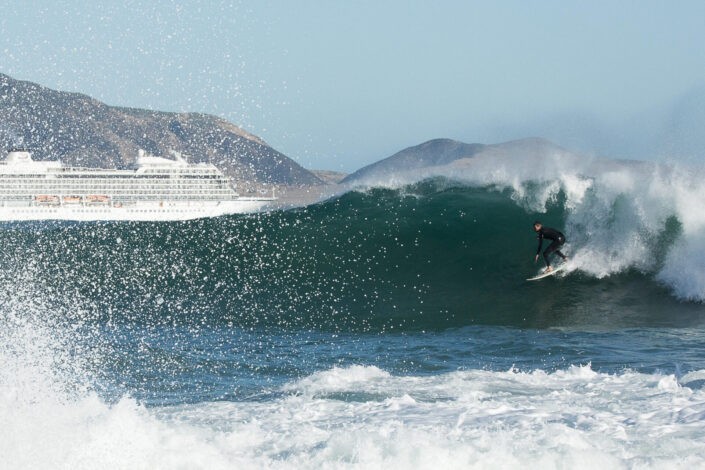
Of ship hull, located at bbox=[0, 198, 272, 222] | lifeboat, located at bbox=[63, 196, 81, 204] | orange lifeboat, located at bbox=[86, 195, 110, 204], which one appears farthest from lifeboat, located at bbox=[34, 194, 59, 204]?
orange lifeboat, located at bbox=[86, 195, 110, 204]

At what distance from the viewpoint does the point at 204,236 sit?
→ 16828mm

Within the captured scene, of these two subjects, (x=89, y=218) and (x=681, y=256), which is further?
(x=89, y=218)

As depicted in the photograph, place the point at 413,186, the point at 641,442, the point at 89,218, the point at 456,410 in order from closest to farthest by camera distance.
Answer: the point at 641,442 → the point at 456,410 → the point at 413,186 → the point at 89,218

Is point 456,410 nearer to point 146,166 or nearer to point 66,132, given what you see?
point 146,166

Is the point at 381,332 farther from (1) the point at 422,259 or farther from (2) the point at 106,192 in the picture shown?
(2) the point at 106,192

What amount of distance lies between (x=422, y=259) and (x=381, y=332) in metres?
4.27

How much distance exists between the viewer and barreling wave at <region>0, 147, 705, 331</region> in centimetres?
1054

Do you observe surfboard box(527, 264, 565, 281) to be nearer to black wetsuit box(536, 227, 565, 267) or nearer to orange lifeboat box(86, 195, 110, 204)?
black wetsuit box(536, 227, 565, 267)

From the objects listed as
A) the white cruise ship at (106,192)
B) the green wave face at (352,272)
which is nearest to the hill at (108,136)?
the white cruise ship at (106,192)

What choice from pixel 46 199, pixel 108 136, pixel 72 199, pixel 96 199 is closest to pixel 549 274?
pixel 96 199

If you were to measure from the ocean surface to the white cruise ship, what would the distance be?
37705mm

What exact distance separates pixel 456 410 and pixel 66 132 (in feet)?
343

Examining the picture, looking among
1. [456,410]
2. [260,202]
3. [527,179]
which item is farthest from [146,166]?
[456,410]

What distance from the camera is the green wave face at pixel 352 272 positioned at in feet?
33.9
